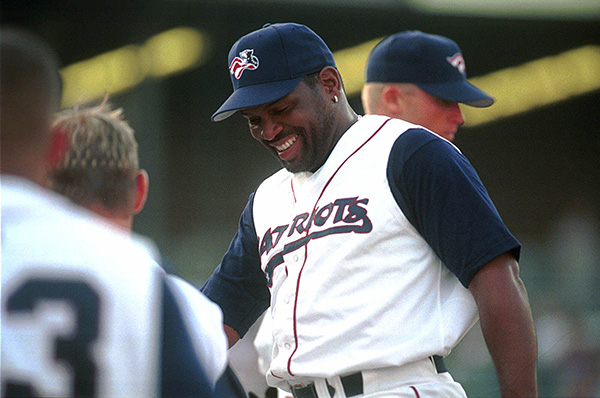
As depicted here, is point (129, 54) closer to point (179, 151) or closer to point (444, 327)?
point (179, 151)

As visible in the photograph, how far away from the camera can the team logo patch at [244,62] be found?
7.73 feet

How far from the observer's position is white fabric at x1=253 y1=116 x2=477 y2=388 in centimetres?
202

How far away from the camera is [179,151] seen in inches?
492

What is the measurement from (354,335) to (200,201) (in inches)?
422

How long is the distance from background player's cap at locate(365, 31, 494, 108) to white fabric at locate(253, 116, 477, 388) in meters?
0.69

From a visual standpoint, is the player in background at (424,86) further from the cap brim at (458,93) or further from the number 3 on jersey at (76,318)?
the number 3 on jersey at (76,318)

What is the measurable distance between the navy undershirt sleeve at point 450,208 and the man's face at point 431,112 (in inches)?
31.7

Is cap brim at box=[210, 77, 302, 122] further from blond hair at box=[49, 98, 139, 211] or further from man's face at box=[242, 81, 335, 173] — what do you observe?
blond hair at box=[49, 98, 139, 211]

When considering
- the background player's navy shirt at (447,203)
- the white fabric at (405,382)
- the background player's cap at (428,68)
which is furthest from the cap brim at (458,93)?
the white fabric at (405,382)

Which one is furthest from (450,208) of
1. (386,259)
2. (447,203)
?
(386,259)

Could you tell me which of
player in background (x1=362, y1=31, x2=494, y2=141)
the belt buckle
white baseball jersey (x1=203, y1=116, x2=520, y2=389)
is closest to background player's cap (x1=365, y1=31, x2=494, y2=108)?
player in background (x1=362, y1=31, x2=494, y2=141)

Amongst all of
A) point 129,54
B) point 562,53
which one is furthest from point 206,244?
point 562,53

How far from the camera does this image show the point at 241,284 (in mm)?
2615

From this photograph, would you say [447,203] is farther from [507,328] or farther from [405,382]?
[405,382]
